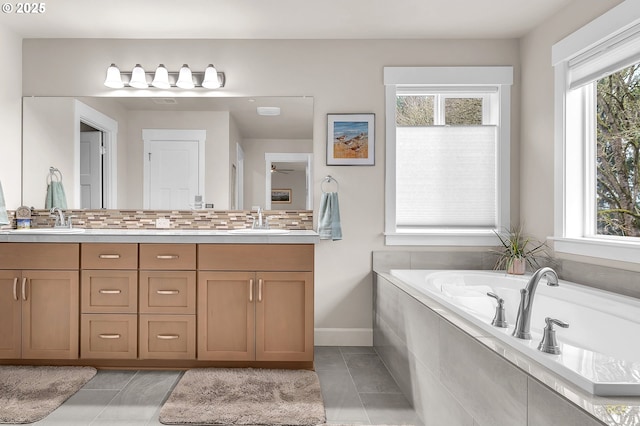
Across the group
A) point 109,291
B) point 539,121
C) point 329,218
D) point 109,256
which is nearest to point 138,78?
point 109,256

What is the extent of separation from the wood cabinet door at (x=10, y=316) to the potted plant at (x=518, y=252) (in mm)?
3205

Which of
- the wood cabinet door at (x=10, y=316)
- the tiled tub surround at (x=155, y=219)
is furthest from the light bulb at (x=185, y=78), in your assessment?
the wood cabinet door at (x=10, y=316)

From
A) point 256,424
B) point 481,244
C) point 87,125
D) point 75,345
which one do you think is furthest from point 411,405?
point 87,125

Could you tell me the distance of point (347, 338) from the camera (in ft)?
11.0

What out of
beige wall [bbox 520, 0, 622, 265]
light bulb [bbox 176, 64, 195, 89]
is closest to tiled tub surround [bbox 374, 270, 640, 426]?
beige wall [bbox 520, 0, 622, 265]

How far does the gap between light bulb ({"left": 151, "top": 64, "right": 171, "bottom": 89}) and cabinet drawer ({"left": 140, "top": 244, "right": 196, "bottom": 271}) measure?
1258mm

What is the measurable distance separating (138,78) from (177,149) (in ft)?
1.89

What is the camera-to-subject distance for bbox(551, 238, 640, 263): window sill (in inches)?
85.8

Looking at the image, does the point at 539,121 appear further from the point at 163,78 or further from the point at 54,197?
the point at 54,197

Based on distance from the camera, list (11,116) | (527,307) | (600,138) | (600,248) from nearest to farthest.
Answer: (527,307) → (600,248) → (600,138) → (11,116)

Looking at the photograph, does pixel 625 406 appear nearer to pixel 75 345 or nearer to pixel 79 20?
pixel 75 345

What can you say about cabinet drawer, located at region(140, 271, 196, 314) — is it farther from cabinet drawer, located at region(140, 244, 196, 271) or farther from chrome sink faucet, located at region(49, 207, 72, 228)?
chrome sink faucet, located at region(49, 207, 72, 228)

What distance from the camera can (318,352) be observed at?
3166 mm

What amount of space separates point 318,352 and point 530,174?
2.01 metres
